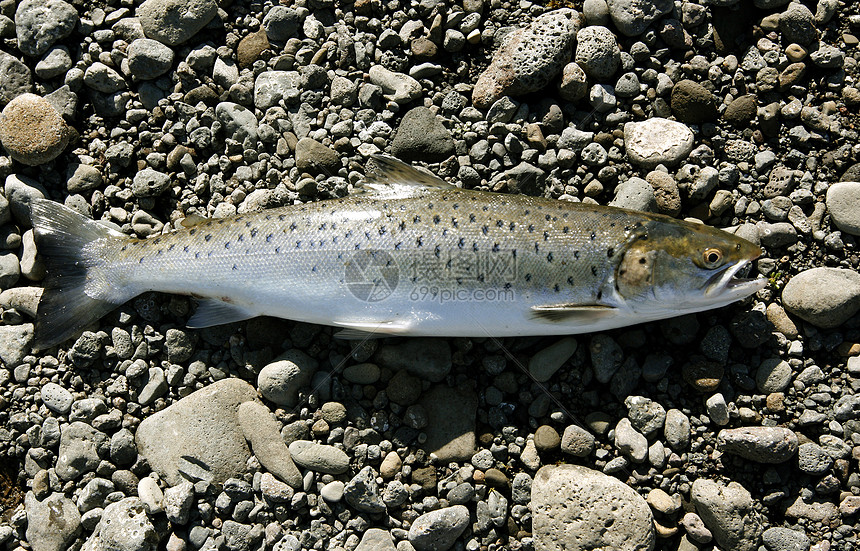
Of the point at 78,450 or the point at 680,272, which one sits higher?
the point at 680,272

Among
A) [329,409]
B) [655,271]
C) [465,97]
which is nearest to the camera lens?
[655,271]

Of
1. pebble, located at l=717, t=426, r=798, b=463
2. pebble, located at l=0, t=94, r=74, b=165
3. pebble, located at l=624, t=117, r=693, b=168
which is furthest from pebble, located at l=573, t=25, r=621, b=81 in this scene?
pebble, located at l=0, t=94, r=74, b=165

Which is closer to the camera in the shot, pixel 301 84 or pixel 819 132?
pixel 819 132

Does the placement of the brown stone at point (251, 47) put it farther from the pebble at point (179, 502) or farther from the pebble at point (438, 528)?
the pebble at point (438, 528)

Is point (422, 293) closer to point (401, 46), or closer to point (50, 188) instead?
point (401, 46)

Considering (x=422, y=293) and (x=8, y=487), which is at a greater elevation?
(x=422, y=293)

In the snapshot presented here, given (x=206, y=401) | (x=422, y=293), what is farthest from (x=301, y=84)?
(x=206, y=401)

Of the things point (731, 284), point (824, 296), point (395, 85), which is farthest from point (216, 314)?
point (824, 296)

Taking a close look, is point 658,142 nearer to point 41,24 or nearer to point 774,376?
point 774,376
